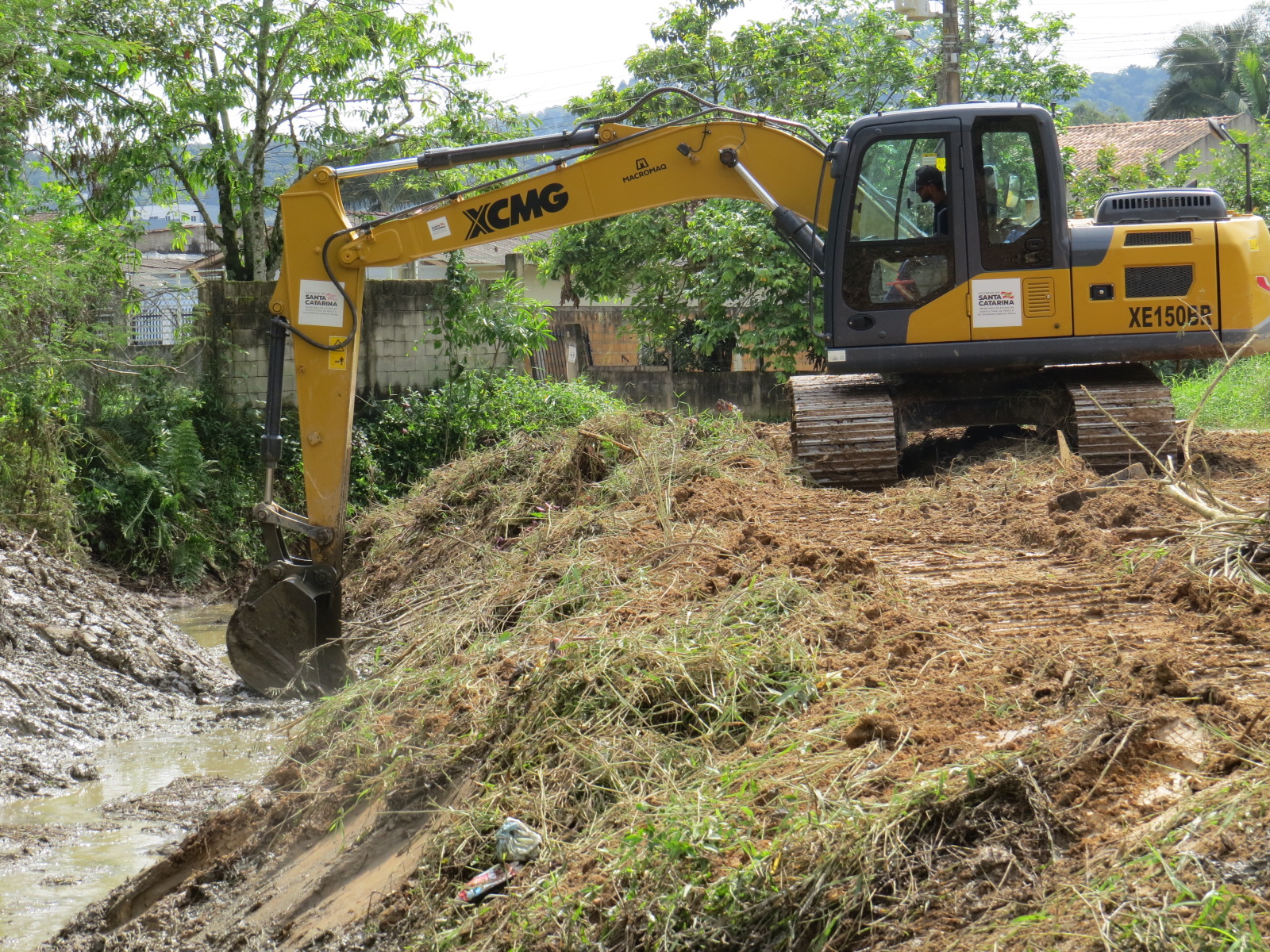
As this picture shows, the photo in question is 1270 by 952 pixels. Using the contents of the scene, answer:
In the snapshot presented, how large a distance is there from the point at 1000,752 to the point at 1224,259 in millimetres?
6004

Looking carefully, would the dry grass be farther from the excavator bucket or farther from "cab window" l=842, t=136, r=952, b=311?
"cab window" l=842, t=136, r=952, b=311

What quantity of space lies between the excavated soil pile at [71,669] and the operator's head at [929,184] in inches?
219

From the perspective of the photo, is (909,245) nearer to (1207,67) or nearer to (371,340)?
(371,340)

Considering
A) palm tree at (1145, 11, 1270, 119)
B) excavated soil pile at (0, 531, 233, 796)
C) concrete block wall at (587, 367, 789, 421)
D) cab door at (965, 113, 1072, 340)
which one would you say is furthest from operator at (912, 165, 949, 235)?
palm tree at (1145, 11, 1270, 119)

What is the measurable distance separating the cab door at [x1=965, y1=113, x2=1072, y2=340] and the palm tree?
4863 cm

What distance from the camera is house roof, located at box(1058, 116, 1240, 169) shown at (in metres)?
34.0

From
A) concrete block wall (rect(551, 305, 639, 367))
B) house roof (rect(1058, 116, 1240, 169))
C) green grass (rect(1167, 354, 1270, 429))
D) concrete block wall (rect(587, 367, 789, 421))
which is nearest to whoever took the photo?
green grass (rect(1167, 354, 1270, 429))

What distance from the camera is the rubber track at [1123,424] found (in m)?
7.71

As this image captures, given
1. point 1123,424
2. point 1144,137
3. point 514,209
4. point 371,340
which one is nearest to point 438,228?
point 514,209

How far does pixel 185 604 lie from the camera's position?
9812 mm

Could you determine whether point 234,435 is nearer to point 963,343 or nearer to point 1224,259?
point 963,343

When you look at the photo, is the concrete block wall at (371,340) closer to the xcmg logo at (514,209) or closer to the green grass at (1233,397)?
the xcmg logo at (514,209)

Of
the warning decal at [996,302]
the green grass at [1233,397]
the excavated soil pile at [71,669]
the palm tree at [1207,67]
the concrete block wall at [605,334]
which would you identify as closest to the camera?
the excavated soil pile at [71,669]

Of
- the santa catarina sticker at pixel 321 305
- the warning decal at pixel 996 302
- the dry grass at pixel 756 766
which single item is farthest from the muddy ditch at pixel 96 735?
the warning decal at pixel 996 302
